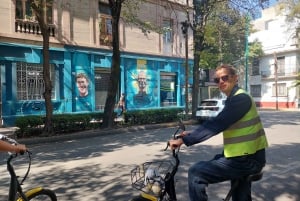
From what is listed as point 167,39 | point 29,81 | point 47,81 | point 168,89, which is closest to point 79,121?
point 47,81

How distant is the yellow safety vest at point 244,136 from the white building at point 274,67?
4348 cm

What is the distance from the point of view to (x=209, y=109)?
67.9ft

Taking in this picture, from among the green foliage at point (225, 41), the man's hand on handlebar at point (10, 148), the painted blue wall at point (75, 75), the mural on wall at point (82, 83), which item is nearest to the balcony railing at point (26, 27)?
the painted blue wall at point (75, 75)

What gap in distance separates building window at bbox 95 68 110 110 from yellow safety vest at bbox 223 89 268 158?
794 inches

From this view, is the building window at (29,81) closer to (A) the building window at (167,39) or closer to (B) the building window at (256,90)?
(A) the building window at (167,39)

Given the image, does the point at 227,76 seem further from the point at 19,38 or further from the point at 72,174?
the point at 19,38

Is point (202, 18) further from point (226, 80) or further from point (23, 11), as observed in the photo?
point (226, 80)

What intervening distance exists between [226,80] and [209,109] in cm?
1709

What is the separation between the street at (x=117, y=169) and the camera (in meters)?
6.24

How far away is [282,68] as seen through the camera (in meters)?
48.6

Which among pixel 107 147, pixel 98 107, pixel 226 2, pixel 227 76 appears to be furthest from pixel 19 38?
pixel 227 76

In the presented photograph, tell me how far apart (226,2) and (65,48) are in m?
9.84

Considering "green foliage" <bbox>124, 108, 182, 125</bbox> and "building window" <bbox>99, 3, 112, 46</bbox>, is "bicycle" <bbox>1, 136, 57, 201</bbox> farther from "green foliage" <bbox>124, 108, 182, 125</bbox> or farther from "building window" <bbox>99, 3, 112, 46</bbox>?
"building window" <bbox>99, 3, 112, 46</bbox>

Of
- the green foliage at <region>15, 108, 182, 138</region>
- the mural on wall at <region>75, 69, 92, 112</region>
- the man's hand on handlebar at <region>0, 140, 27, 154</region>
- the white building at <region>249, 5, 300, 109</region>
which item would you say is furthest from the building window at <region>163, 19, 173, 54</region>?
the man's hand on handlebar at <region>0, 140, 27, 154</region>
